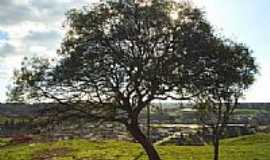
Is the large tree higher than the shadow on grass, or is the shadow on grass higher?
the large tree

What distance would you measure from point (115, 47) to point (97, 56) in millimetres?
1245

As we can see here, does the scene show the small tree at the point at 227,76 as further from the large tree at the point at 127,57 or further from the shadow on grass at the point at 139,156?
the shadow on grass at the point at 139,156

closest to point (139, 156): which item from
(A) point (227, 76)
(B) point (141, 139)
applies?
(B) point (141, 139)

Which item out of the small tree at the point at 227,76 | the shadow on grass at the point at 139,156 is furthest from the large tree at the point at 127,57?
the shadow on grass at the point at 139,156

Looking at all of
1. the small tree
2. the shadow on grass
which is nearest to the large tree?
the small tree

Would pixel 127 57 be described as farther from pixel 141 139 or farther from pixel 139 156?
pixel 139 156

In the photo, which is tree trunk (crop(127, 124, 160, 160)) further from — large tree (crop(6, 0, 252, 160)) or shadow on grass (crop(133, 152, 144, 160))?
shadow on grass (crop(133, 152, 144, 160))

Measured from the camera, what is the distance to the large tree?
29016 millimetres

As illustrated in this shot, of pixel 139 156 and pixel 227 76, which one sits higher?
pixel 227 76

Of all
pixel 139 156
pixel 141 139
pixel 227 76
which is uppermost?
pixel 227 76

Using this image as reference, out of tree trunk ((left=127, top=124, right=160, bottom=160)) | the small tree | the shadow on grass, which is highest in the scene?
the small tree

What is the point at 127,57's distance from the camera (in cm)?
2972

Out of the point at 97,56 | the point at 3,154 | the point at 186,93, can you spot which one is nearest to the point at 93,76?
the point at 97,56

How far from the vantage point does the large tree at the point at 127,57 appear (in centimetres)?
2902
